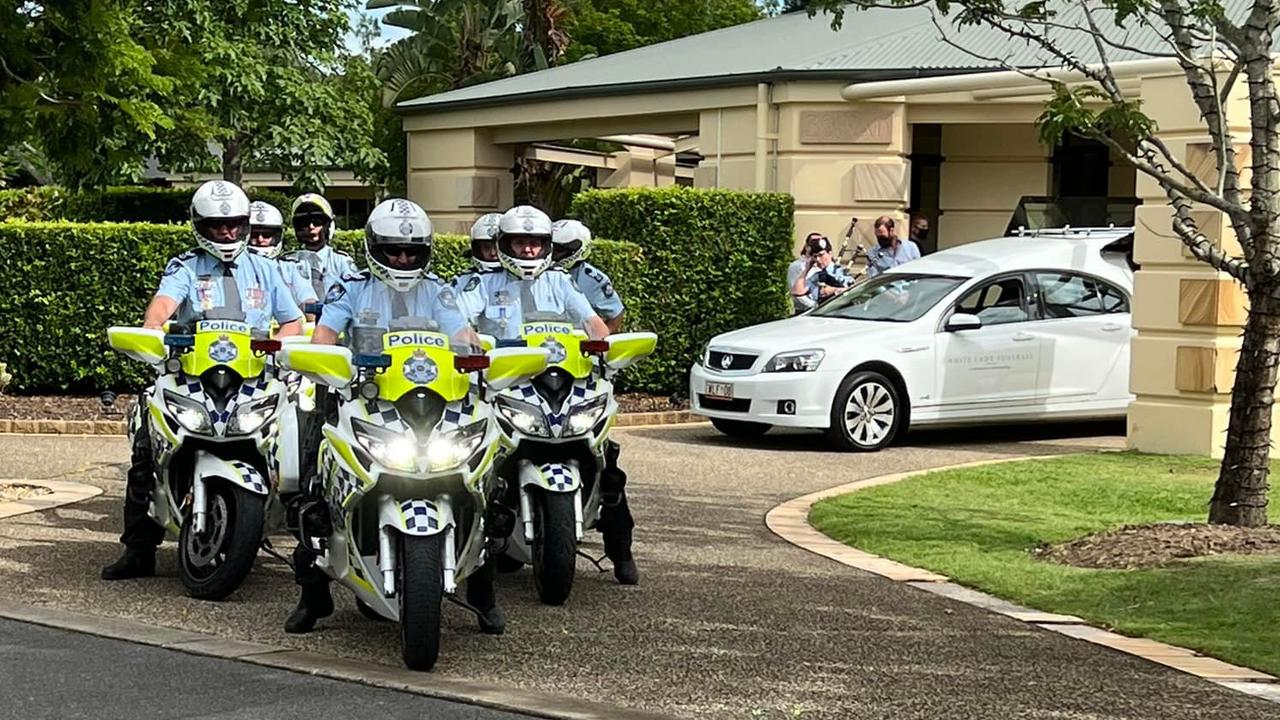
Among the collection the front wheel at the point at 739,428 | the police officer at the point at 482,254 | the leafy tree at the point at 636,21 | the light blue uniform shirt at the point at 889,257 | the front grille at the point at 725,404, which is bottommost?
the front wheel at the point at 739,428

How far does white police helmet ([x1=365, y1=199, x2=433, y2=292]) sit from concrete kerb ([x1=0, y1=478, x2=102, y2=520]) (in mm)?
4530

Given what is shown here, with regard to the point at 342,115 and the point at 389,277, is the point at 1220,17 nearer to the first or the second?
the point at 389,277

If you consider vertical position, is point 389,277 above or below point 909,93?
below

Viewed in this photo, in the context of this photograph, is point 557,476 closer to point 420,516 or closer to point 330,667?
point 420,516

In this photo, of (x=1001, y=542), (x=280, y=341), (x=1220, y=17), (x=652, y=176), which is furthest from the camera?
(x=652, y=176)

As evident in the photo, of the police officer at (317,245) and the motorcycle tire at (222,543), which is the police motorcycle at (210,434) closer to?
the motorcycle tire at (222,543)

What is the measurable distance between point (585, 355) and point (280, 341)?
1391 millimetres

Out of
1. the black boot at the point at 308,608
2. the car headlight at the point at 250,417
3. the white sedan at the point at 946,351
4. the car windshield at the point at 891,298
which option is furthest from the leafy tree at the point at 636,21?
the black boot at the point at 308,608

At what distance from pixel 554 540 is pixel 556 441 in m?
0.47

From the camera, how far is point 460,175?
1184 inches

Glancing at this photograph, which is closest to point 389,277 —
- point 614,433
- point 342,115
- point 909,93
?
point 614,433

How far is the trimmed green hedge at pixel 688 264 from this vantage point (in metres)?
20.3

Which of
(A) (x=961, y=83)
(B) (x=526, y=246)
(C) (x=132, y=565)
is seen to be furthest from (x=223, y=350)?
(A) (x=961, y=83)

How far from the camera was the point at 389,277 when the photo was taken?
7.98 meters
